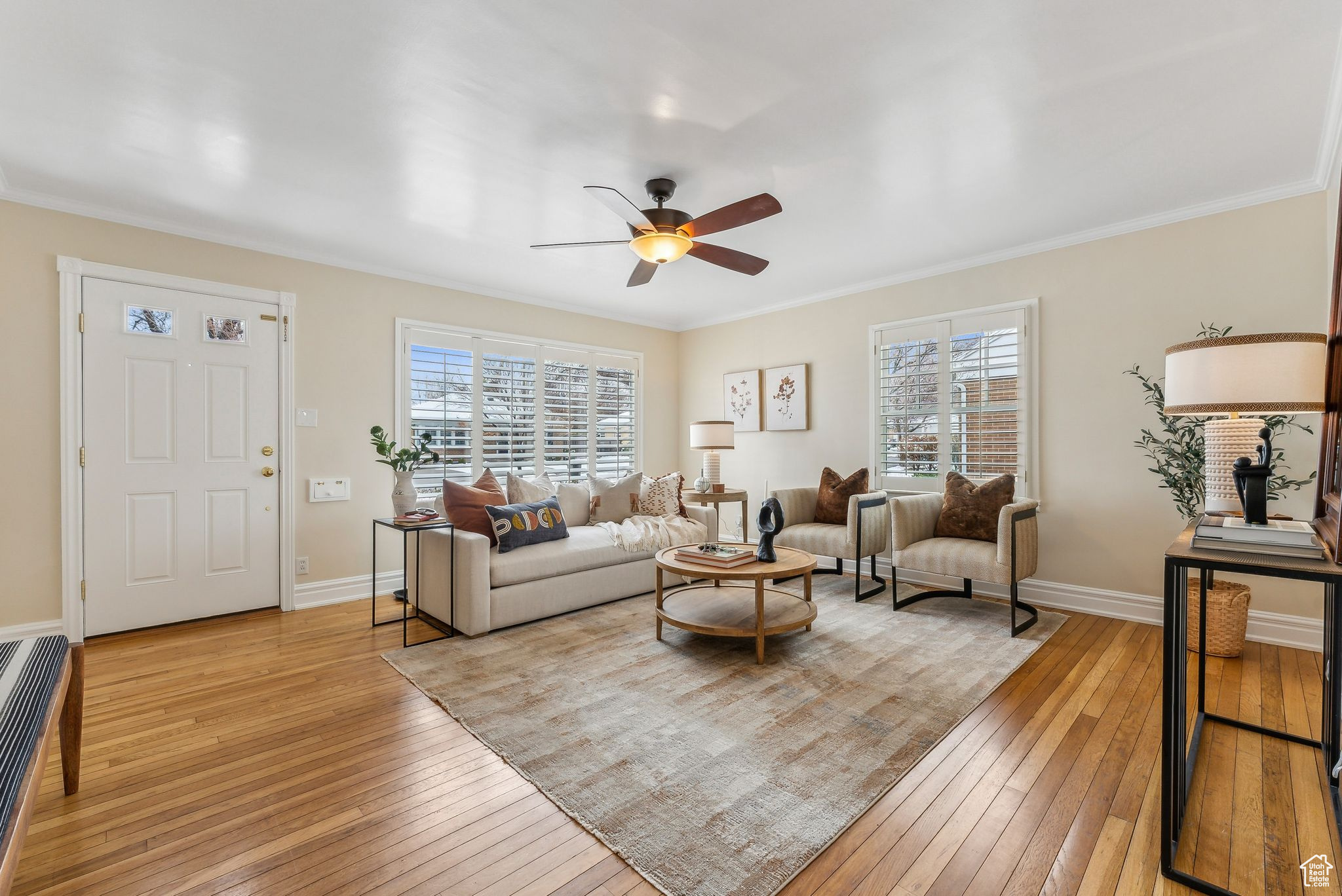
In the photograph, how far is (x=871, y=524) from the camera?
4.31 meters

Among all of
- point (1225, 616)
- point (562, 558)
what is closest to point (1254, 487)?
point (1225, 616)

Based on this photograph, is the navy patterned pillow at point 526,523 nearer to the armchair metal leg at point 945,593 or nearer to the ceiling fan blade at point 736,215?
the ceiling fan blade at point 736,215

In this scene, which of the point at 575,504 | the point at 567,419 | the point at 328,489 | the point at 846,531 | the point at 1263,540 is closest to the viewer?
the point at 1263,540

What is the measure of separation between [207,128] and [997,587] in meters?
5.33

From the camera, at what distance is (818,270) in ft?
15.3

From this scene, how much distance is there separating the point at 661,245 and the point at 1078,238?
2.91 metres

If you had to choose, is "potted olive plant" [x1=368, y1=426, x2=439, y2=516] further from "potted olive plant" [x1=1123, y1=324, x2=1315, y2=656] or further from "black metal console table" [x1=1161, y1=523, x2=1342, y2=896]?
"potted olive plant" [x1=1123, y1=324, x2=1315, y2=656]

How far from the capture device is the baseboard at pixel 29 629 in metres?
3.22

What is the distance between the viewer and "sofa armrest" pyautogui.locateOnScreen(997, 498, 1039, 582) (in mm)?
3506

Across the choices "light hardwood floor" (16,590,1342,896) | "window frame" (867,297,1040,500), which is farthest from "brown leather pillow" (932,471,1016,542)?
"light hardwood floor" (16,590,1342,896)

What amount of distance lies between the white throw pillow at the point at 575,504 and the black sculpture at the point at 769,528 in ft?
5.86

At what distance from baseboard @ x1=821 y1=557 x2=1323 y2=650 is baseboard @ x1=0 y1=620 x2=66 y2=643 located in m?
5.51

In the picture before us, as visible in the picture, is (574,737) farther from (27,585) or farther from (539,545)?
(27,585)

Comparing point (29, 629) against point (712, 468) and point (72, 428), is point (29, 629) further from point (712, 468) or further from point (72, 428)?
point (712, 468)
